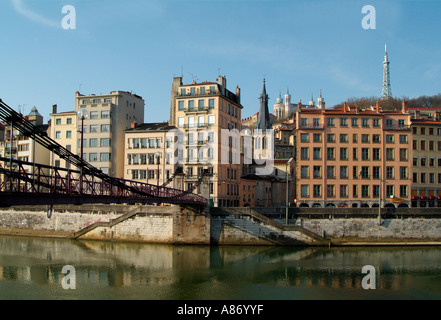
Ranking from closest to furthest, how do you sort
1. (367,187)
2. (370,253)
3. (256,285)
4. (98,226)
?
(256,285) < (370,253) < (98,226) < (367,187)

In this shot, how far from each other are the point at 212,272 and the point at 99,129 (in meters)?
43.0

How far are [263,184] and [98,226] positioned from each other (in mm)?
31484

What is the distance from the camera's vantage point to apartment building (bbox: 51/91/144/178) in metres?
76.3

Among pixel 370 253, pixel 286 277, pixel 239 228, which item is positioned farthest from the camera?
pixel 239 228

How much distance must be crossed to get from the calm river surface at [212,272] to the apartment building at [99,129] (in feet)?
69.8

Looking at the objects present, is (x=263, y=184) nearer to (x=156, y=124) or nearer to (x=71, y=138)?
(x=156, y=124)

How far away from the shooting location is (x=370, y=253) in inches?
2034

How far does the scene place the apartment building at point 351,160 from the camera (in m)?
69.2

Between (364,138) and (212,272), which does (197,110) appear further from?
(212,272)

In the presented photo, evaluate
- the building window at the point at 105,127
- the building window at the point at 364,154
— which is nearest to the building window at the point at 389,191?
the building window at the point at 364,154

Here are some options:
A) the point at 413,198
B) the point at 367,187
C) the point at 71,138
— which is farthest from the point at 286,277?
the point at 71,138

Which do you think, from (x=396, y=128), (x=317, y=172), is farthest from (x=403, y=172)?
(x=317, y=172)
